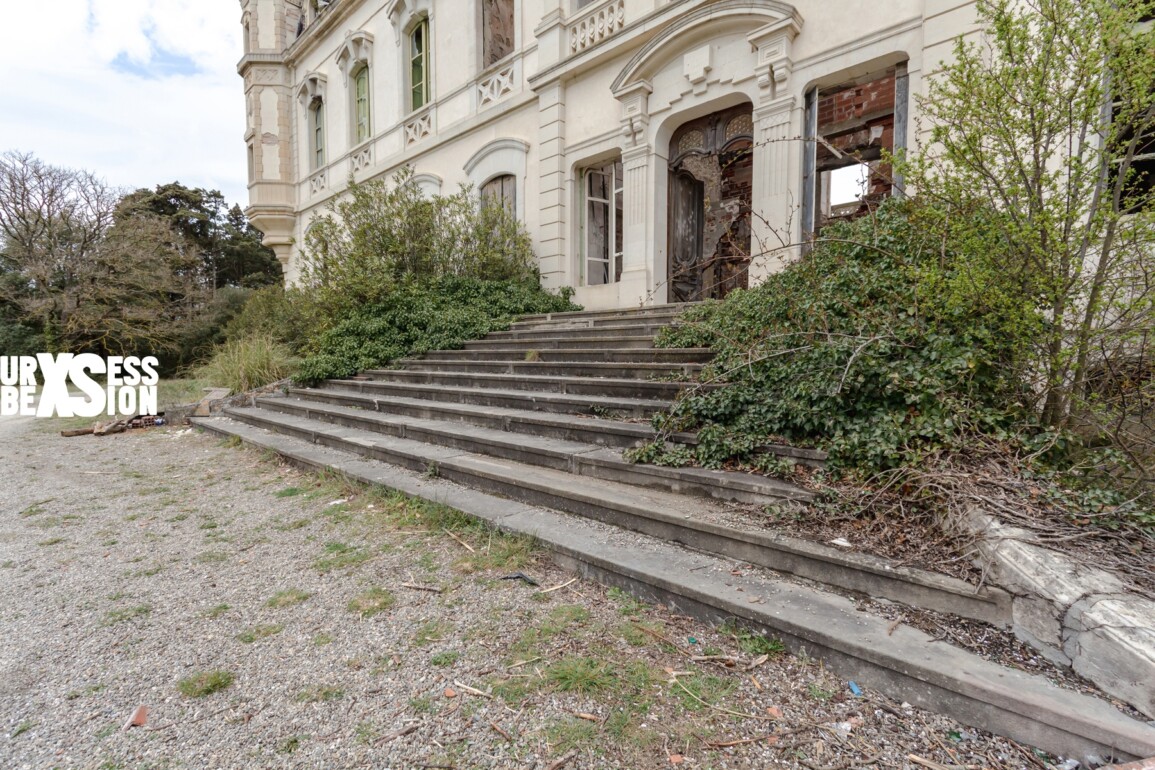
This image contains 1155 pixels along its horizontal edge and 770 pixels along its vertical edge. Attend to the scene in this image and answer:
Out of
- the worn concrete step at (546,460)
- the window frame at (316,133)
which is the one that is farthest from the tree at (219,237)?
the worn concrete step at (546,460)

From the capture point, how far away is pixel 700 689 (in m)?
2.04

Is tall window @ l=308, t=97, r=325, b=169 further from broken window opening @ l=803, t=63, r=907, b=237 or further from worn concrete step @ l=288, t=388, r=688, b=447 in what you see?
broken window opening @ l=803, t=63, r=907, b=237

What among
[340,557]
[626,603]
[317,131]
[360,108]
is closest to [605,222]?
[340,557]

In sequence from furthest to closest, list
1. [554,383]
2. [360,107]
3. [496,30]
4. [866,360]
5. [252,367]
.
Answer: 1. [360,107]
2. [496,30]
3. [252,367]
4. [554,383]
5. [866,360]

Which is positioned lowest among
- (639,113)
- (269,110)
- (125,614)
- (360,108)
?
(125,614)

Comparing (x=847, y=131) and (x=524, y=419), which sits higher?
(x=847, y=131)

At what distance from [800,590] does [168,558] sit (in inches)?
153

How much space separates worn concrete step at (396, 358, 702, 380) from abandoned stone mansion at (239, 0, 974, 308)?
40.8 inches

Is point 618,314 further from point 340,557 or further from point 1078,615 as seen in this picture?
point 1078,615

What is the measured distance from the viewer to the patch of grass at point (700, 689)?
1973 millimetres

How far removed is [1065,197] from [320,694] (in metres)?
4.06

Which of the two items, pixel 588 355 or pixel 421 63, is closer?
pixel 588 355

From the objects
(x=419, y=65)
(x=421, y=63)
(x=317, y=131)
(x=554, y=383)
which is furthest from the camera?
(x=317, y=131)

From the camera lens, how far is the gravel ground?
1781mm
